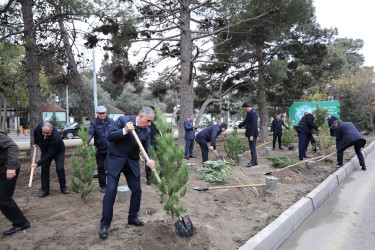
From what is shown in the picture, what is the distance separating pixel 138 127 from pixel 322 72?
2510 cm

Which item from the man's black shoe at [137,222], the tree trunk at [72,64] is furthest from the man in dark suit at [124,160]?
Result: the tree trunk at [72,64]

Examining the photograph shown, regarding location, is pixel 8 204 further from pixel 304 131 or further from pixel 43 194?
pixel 304 131

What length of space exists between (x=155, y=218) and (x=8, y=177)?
194 cm

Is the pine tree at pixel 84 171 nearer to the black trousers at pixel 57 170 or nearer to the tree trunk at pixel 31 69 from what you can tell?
the black trousers at pixel 57 170

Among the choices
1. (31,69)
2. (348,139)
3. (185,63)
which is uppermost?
(185,63)

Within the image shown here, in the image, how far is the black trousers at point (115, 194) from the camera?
2914mm

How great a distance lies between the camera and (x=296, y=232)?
351cm

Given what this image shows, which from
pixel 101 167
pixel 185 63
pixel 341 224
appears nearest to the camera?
pixel 341 224

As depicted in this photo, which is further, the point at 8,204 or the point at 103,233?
the point at 8,204

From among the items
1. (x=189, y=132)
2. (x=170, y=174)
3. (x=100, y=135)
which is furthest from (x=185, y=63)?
(x=170, y=174)

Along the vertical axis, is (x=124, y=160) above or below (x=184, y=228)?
above

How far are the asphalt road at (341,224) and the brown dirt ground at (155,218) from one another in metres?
0.43

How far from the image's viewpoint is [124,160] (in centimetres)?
299

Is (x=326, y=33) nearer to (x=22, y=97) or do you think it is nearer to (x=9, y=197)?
(x=9, y=197)
